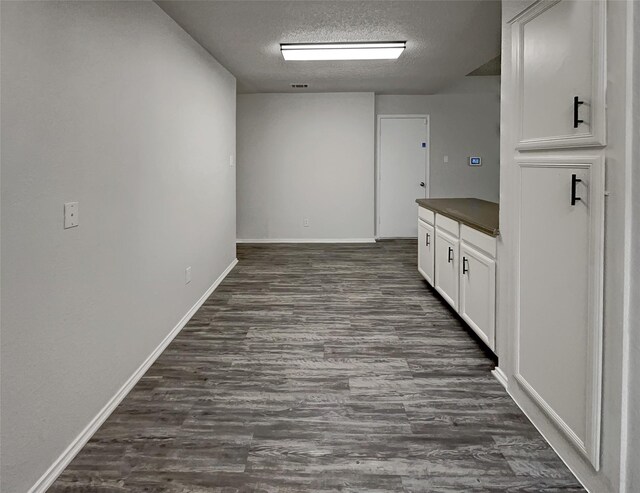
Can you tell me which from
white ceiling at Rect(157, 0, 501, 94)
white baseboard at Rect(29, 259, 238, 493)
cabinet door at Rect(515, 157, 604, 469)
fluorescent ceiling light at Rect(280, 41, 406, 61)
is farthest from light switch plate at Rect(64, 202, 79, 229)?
fluorescent ceiling light at Rect(280, 41, 406, 61)

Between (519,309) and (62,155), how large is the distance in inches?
87.1

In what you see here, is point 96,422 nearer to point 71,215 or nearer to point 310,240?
point 71,215

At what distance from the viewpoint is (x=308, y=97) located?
8281 millimetres

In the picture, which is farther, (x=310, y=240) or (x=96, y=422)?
(x=310, y=240)

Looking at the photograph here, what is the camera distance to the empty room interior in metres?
1.89

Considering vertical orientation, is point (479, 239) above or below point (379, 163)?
below

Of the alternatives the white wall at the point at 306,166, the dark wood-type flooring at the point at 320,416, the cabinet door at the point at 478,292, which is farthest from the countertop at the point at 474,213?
the white wall at the point at 306,166

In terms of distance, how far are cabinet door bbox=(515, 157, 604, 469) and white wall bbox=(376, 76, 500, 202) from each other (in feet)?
20.5

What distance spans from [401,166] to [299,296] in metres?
4.31

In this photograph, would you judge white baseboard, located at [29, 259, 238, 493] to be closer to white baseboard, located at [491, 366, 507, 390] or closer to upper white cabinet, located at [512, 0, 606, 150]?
white baseboard, located at [491, 366, 507, 390]

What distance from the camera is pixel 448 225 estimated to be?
4.45 meters

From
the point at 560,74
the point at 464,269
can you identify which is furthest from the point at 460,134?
the point at 560,74

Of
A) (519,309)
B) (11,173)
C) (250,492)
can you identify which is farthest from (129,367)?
(519,309)

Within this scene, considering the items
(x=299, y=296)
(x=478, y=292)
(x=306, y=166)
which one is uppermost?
(x=306, y=166)
